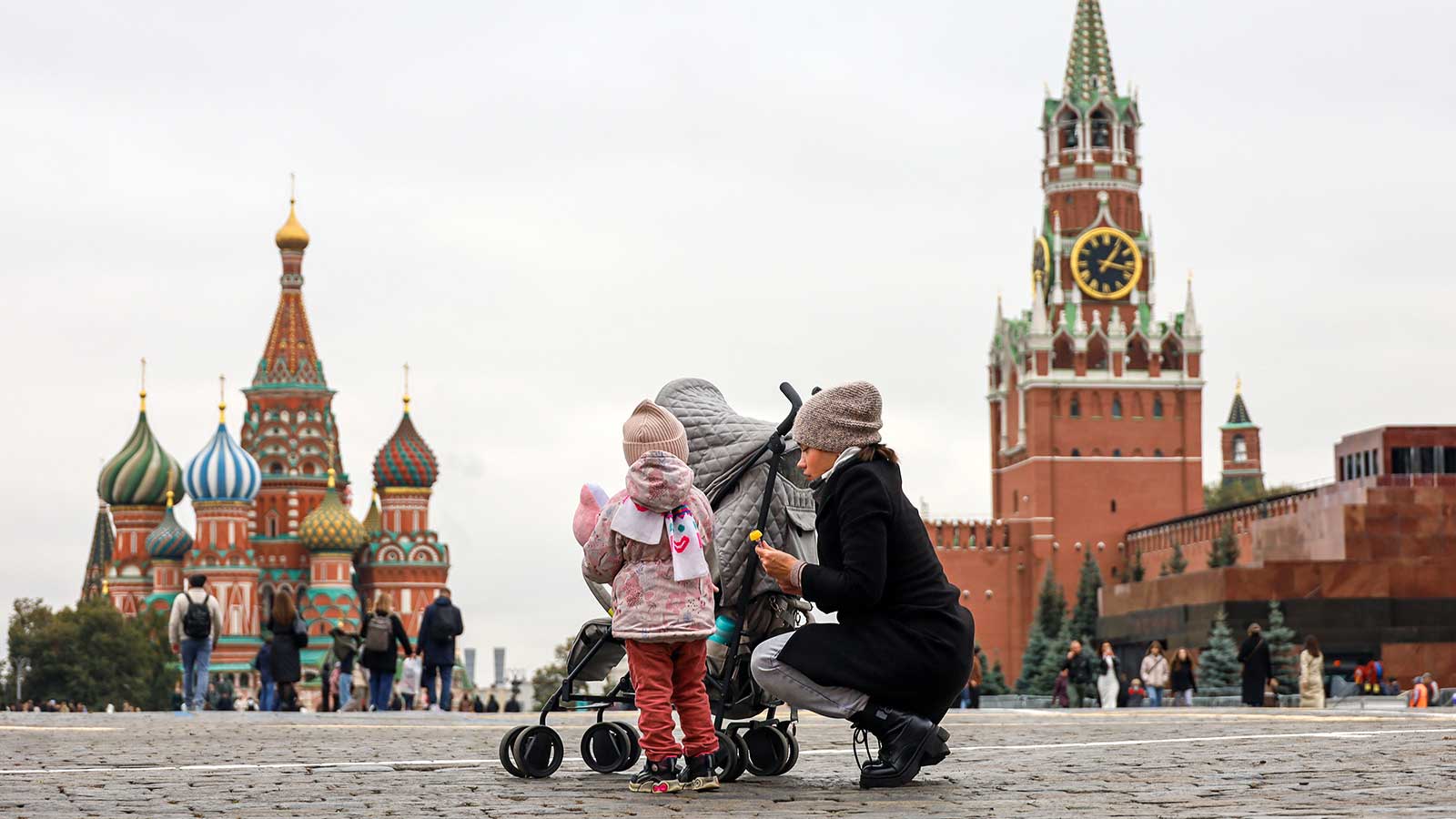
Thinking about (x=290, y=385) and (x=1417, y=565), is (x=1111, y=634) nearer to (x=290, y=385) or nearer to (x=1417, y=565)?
(x=1417, y=565)

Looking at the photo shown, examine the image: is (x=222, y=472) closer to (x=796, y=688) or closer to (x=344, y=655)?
(x=344, y=655)

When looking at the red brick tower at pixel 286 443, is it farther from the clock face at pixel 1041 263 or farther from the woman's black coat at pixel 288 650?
the woman's black coat at pixel 288 650

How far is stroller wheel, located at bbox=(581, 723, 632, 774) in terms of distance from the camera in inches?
351

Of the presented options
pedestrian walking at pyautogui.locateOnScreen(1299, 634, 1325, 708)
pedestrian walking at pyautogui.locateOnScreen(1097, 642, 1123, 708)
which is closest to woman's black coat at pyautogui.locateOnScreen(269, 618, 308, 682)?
pedestrian walking at pyautogui.locateOnScreen(1299, 634, 1325, 708)

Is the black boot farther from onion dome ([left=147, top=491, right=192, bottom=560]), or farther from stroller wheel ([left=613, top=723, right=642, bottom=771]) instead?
onion dome ([left=147, top=491, right=192, bottom=560])

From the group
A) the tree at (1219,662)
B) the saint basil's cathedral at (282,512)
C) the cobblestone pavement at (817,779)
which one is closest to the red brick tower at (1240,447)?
the saint basil's cathedral at (282,512)

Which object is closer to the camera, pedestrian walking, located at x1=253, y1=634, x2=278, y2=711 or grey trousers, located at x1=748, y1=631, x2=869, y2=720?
grey trousers, located at x1=748, y1=631, x2=869, y2=720

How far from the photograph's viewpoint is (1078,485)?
103250 mm

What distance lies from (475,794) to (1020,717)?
414 inches

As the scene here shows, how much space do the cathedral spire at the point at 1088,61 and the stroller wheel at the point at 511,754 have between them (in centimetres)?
10055

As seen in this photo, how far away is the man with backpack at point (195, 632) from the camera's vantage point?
2170 centimetres

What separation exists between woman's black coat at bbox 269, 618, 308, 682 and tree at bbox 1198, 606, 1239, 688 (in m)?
29.7

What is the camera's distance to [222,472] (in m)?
98.7

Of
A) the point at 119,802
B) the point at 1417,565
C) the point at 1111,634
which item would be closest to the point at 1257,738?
the point at 119,802
